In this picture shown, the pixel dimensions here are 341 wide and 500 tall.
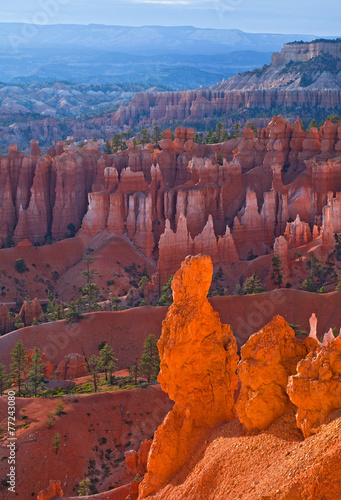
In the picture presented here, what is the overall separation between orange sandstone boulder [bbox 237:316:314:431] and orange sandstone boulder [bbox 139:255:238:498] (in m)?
2.36

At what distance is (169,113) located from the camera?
170250 millimetres

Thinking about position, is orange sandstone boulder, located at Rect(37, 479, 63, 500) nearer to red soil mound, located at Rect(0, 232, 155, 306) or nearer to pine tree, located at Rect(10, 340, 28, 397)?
pine tree, located at Rect(10, 340, 28, 397)

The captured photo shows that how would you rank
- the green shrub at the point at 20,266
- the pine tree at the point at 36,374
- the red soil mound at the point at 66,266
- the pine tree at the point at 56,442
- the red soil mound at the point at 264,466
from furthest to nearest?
the green shrub at the point at 20,266, the red soil mound at the point at 66,266, the pine tree at the point at 36,374, the pine tree at the point at 56,442, the red soil mound at the point at 264,466

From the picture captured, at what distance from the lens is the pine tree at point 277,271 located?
186 feet

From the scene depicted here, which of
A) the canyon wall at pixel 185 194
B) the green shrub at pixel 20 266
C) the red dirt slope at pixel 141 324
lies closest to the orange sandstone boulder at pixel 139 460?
the red dirt slope at pixel 141 324

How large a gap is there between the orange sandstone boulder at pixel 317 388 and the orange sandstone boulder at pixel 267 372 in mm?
1609

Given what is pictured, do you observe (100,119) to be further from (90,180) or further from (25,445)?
(25,445)

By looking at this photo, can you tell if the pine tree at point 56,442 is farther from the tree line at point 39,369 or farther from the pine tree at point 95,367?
the pine tree at point 95,367

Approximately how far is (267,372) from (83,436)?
19.8 metres

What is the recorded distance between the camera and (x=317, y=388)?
49.8ft

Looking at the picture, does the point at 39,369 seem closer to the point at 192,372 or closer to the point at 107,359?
the point at 107,359

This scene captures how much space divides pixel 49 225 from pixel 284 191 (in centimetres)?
2553

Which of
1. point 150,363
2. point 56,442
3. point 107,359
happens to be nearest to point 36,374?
point 107,359

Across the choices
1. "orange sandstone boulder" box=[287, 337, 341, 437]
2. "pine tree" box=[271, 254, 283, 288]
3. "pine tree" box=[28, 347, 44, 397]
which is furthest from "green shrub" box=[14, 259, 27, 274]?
"orange sandstone boulder" box=[287, 337, 341, 437]
